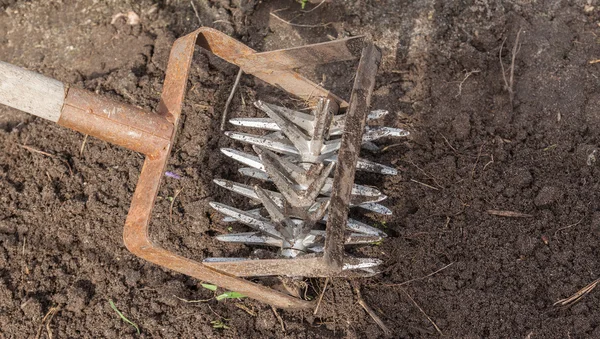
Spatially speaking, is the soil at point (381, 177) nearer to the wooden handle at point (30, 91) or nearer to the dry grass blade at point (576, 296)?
the dry grass blade at point (576, 296)

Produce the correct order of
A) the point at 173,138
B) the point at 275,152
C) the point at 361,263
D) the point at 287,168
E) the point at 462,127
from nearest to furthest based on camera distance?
the point at 173,138 < the point at 361,263 < the point at 287,168 < the point at 275,152 < the point at 462,127

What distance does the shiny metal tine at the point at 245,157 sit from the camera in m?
2.95

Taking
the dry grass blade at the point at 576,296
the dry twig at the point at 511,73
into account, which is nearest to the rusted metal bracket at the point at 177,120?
the dry twig at the point at 511,73

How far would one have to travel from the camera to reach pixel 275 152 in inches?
120

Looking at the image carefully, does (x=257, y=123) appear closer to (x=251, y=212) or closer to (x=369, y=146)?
(x=251, y=212)

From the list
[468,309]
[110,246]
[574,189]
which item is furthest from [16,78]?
[574,189]

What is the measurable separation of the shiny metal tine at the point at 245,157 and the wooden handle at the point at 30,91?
0.81 meters

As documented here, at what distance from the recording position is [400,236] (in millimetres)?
2977

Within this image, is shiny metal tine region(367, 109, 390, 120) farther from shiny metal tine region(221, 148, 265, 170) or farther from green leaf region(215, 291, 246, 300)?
green leaf region(215, 291, 246, 300)

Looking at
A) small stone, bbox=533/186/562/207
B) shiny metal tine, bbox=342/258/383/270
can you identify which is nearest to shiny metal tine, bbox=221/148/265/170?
shiny metal tine, bbox=342/258/383/270

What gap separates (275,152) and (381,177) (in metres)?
0.49

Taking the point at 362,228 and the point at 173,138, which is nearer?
the point at 173,138

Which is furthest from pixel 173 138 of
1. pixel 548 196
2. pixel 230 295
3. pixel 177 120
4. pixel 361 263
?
pixel 548 196

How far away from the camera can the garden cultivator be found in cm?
238
